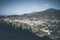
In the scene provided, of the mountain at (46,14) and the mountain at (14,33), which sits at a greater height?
the mountain at (46,14)

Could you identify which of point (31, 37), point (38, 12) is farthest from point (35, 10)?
point (31, 37)

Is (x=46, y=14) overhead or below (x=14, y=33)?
overhead

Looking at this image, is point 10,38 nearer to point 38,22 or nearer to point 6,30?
point 6,30

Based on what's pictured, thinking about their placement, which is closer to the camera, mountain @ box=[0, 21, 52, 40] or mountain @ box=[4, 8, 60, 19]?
mountain @ box=[0, 21, 52, 40]

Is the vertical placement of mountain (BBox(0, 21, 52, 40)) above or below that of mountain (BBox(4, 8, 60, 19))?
below

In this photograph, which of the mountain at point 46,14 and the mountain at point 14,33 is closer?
the mountain at point 14,33

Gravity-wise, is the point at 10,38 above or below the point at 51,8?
below

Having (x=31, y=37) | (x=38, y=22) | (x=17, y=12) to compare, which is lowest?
(x=31, y=37)

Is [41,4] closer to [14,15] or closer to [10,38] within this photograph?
[14,15]

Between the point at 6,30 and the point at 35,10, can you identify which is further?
the point at 35,10

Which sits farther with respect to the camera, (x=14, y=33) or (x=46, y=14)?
(x=46, y=14)
